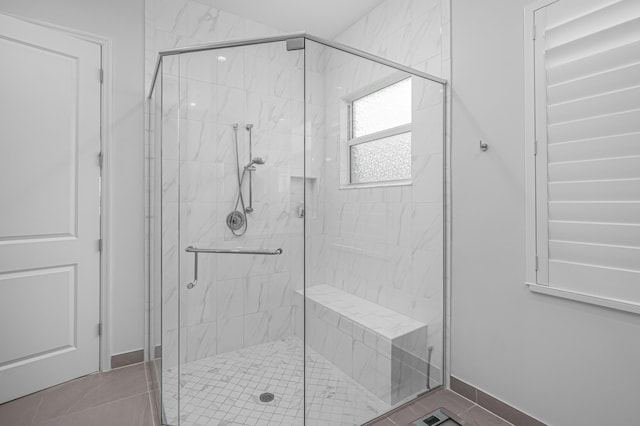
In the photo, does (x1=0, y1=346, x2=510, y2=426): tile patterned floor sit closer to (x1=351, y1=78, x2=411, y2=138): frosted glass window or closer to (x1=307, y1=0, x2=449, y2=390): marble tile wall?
(x1=307, y1=0, x2=449, y2=390): marble tile wall

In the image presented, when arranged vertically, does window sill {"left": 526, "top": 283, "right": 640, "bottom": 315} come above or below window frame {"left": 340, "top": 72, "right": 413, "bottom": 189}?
below

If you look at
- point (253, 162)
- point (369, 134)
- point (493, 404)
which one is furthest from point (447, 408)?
point (253, 162)

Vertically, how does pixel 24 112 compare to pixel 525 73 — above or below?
below

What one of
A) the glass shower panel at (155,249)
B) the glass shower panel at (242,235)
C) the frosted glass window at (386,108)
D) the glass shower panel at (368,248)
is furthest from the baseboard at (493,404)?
the glass shower panel at (155,249)

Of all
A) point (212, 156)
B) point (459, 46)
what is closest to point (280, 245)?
point (212, 156)

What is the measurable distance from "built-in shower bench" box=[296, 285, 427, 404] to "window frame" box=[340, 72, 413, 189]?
2.00 ft

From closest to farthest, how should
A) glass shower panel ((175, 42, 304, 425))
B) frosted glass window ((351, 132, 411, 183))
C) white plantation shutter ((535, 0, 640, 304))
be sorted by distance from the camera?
white plantation shutter ((535, 0, 640, 304))
glass shower panel ((175, 42, 304, 425))
frosted glass window ((351, 132, 411, 183))

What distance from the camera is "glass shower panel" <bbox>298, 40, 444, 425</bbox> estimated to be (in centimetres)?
150

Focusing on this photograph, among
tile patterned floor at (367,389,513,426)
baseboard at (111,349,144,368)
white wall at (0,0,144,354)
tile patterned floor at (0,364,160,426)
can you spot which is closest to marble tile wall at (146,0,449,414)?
tile patterned floor at (0,364,160,426)

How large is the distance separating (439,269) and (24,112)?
109 inches

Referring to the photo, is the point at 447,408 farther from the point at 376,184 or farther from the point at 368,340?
the point at 376,184

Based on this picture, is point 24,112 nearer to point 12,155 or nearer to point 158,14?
point 12,155

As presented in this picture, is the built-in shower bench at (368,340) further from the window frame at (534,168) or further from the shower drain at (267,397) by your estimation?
the window frame at (534,168)

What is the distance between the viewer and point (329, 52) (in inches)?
Answer: 61.0
